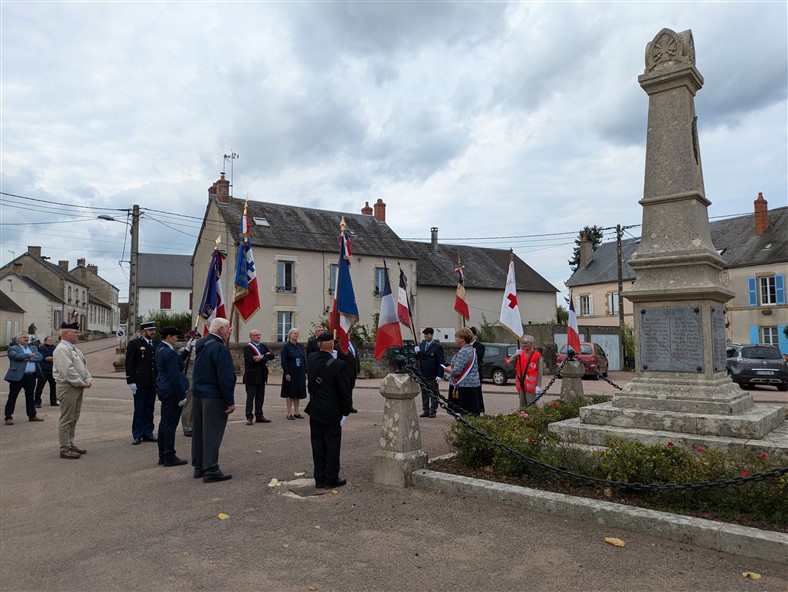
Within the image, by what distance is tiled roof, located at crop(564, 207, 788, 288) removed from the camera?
109ft

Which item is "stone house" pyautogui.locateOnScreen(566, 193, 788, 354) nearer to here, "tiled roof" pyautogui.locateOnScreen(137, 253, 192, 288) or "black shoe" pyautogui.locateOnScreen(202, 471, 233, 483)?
"black shoe" pyautogui.locateOnScreen(202, 471, 233, 483)

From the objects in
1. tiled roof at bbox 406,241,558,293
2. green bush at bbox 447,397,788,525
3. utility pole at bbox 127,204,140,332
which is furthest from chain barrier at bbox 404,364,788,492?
tiled roof at bbox 406,241,558,293

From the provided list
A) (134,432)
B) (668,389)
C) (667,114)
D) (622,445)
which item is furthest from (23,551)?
(667,114)

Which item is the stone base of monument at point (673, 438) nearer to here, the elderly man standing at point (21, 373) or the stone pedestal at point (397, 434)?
the stone pedestal at point (397, 434)

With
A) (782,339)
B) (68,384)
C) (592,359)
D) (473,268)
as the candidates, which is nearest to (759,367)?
A: (592,359)

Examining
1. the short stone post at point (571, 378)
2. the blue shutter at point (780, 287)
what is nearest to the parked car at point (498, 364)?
the short stone post at point (571, 378)

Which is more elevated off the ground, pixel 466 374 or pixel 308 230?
pixel 308 230

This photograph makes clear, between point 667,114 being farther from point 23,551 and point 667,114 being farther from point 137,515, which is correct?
point 23,551

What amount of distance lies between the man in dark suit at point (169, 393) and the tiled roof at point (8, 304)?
1878 inches

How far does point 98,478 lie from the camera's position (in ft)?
22.6

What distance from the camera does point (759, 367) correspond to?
19172mm

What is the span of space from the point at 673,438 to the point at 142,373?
7348mm

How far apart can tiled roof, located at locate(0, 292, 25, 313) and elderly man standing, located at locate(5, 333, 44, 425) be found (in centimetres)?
4253

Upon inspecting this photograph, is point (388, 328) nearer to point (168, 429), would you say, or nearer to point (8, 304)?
point (168, 429)
